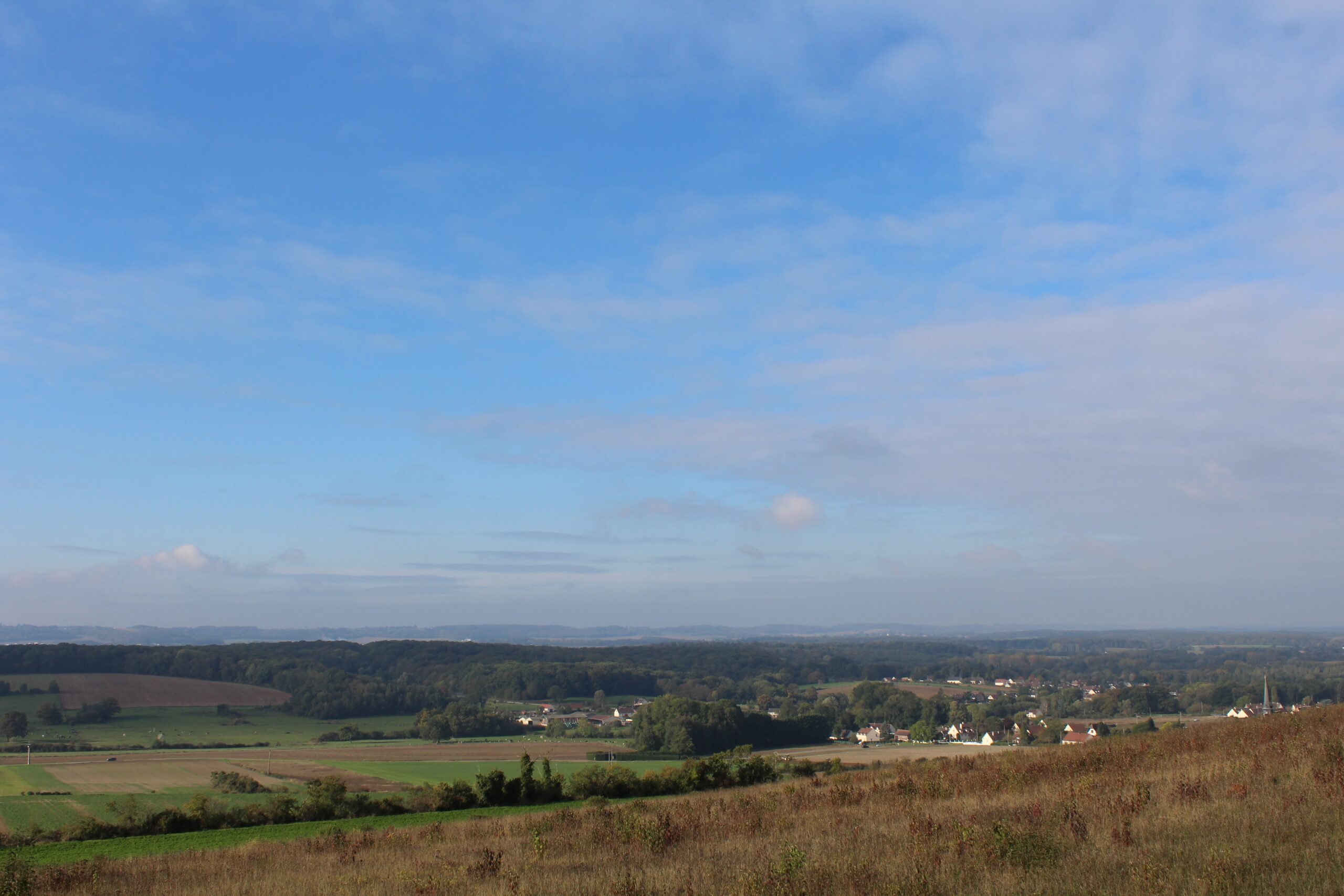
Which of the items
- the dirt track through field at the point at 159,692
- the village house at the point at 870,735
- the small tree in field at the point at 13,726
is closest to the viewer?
the small tree in field at the point at 13,726

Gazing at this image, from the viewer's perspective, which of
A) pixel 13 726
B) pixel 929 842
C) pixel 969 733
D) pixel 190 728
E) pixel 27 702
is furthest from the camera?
pixel 969 733

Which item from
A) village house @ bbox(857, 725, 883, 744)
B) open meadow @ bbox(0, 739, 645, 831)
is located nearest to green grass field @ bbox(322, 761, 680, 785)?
open meadow @ bbox(0, 739, 645, 831)

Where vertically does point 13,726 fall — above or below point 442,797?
below

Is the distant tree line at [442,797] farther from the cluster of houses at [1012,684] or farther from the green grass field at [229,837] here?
the cluster of houses at [1012,684]

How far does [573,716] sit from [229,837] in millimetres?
92208

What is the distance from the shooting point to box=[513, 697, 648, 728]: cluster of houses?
106562 millimetres

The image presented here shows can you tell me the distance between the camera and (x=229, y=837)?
27.7 m

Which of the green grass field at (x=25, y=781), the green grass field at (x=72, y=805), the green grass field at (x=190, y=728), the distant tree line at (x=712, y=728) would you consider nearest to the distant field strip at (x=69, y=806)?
the green grass field at (x=72, y=805)

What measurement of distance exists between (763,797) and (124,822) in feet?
83.6

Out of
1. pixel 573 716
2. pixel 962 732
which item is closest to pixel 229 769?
pixel 573 716

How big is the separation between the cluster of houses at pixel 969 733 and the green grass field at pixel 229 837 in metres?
64.8

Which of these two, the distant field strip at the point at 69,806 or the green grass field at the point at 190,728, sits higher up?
the distant field strip at the point at 69,806

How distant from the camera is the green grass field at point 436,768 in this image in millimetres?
57812

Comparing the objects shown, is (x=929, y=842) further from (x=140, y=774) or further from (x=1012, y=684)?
(x=1012, y=684)
